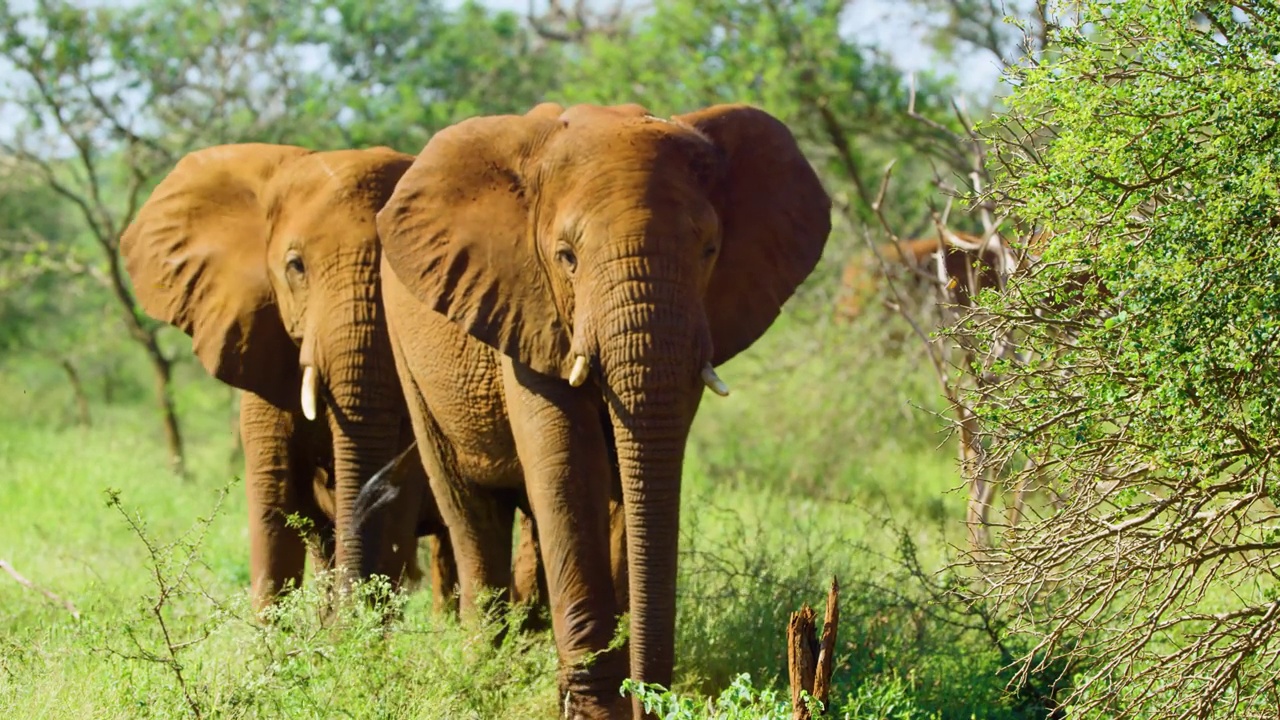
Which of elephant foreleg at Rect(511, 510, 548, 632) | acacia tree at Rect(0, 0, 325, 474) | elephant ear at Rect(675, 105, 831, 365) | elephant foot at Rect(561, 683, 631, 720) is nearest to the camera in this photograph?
elephant foot at Rect(561, 683, 631, 720)

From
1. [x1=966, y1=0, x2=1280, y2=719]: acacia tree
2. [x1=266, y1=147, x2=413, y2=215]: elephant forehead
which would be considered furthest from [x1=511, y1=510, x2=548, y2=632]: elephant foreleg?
[x1=966, y1=0, x2=1280, y2=719]: acacia tree

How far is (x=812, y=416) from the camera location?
42.2 ft

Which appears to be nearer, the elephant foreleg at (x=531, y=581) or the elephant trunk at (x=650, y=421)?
the elephant trunk at (x=650, y=421)

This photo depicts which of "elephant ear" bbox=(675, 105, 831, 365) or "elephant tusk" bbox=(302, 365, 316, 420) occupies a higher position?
"elephant ear" bbox=(675, 105, 831, 365)

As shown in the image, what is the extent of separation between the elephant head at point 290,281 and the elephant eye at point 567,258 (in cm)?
150

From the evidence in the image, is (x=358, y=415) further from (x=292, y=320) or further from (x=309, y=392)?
(x=292, y=320)

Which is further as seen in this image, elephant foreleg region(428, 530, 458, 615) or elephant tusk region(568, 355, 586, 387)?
elephant foreleg region(428, 530, 458, 615)

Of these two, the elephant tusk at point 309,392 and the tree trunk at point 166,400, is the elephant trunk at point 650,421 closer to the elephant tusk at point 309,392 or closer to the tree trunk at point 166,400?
the elephant tusk at point 309,392

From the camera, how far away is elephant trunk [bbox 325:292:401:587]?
716 cm

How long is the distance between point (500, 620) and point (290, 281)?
179cm

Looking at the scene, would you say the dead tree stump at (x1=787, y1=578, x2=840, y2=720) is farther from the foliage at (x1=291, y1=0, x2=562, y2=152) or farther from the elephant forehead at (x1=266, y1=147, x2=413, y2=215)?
the foliage at (x1=291, y1=0, x2=562, y2=152)

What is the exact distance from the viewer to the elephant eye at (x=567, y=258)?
19.7 feet

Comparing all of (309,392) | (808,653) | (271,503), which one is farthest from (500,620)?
(808,653)

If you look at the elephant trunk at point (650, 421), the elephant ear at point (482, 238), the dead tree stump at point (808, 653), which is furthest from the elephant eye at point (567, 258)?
the dead tree stump at point (808, 653)
